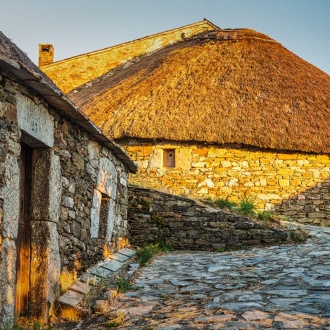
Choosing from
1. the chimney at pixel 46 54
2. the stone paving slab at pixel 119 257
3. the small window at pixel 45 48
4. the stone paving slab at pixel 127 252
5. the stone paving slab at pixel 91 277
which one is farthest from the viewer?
the small window at pixel 45 48

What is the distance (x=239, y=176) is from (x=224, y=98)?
81.7 inches

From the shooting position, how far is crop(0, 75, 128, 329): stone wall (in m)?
4.38

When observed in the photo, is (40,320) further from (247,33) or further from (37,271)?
(247,33)

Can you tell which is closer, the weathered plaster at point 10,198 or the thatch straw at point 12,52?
the weathered plaster at point 10,198

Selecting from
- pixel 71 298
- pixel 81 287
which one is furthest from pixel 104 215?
pixel 71 298

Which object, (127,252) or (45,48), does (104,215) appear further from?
(45,48)

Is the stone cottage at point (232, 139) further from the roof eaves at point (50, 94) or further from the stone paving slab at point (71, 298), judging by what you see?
the stone paving slab at point (71, 298)

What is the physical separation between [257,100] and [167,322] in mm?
10042

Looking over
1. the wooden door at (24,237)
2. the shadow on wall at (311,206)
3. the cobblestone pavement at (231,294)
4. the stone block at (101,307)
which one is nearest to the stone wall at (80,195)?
the wooden door at (24,237)

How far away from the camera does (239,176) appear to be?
1327 cm

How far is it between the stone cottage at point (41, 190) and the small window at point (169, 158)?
6.40m

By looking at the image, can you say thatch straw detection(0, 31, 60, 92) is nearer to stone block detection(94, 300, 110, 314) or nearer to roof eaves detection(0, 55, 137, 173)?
roof eaves detection(0, 55, 137, 173)

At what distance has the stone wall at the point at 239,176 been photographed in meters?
13.2

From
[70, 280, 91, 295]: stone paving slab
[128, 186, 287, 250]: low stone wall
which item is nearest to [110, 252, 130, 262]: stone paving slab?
[128, 186, 287, 250]: low stone wall
